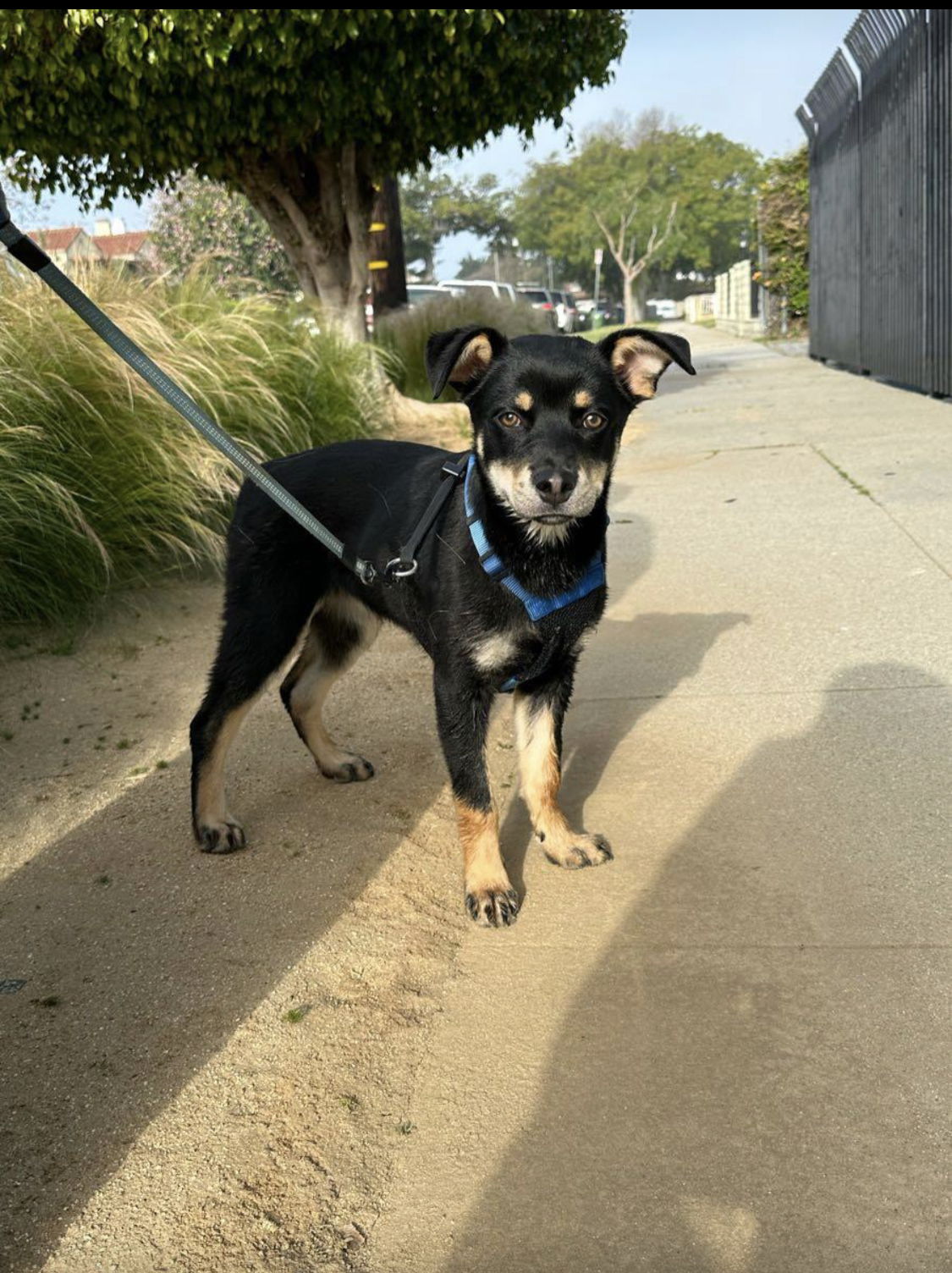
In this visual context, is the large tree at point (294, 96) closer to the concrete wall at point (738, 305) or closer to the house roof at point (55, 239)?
the house roof at point (55, 239)

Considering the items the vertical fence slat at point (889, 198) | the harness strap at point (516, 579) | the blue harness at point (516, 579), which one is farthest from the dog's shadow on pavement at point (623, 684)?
the vertical fence slat at point (889, 198)

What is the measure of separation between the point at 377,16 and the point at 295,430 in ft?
10.8

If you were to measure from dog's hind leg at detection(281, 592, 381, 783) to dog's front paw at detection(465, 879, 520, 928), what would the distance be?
1.12 metres

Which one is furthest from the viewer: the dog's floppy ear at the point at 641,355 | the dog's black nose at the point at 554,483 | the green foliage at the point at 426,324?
the green foliage at the point at 426,324

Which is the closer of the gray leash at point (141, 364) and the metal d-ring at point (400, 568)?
the gray leash at point (141, 364)

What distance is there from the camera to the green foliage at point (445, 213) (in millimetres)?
85062

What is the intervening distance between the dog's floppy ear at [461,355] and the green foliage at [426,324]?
8.77 metres

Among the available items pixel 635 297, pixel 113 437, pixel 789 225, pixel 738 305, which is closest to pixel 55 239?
pixel 113 437

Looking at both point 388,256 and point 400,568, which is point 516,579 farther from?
point 388,256

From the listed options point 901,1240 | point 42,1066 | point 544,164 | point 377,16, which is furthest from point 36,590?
point 544,164

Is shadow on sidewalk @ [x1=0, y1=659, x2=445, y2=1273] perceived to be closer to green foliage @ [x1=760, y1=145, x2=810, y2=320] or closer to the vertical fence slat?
the vertical fence slat

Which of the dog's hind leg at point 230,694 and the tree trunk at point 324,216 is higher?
the tree trunk at point 324,216

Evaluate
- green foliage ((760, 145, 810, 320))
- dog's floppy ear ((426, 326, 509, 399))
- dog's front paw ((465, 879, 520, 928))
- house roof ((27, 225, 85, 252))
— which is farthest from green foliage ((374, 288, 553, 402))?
green foliage ((760, 145, 810, 320))

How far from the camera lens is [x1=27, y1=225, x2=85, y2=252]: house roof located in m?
8.68
